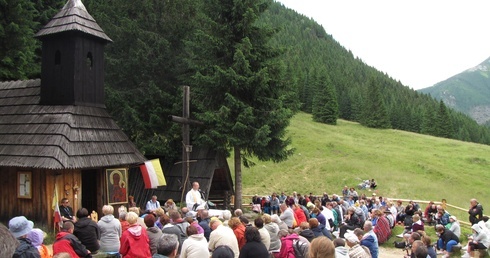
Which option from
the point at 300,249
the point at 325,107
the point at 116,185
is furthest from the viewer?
the point at 325,107

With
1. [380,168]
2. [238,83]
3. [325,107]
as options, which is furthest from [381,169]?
[325,107]

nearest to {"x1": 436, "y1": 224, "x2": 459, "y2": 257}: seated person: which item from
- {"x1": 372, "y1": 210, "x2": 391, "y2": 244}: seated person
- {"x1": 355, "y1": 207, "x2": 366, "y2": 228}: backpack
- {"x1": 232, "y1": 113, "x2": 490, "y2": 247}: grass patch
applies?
{"x1": 372, "y1": 210, "x2": 391, "y2": 244}: seated person

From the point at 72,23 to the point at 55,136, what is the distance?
491 cm

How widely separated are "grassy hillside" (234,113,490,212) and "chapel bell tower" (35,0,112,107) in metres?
18.8

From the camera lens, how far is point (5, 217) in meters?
15.4

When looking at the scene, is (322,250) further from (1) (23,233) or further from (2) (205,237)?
(2) (205,237)

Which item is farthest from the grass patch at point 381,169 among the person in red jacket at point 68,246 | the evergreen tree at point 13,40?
the person in red jacket at point 68,246

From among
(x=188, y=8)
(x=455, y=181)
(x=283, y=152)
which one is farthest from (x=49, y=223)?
(x=455, y=181)

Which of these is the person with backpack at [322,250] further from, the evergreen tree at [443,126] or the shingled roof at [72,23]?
the evergreen tree at [443,126]

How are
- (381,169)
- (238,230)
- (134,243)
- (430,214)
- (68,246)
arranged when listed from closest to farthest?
(68,246), (134,243), (238,230), (430,214), (381,169)

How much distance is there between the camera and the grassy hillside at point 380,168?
112 feet

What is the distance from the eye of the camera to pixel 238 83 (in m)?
18.9

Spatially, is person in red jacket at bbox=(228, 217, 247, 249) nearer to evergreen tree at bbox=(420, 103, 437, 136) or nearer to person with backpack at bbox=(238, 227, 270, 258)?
person with backpack at bbox=(238, 227, 270, 258)

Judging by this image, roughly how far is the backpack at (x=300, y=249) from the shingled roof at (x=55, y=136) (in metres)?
9.25
